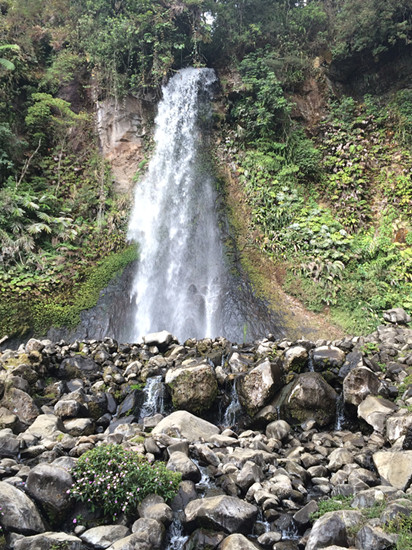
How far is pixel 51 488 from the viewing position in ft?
12.3

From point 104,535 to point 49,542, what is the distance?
20.9 inches

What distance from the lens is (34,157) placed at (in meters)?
14.9

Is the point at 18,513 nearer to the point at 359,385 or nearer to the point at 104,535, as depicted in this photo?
the point at 104,535

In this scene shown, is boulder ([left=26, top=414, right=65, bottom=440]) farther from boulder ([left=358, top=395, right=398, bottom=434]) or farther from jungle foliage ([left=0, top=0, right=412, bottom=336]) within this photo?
jungle foliage ([left=0, top=0, right=412, bottom=336])

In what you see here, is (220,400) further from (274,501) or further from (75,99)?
(75,99)

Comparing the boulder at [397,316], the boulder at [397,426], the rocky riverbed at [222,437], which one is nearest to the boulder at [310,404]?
the rocky riverbed at [222,437]

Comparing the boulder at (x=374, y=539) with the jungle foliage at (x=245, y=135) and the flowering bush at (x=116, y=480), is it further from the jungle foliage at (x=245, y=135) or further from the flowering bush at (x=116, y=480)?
the jungle foliage at (x=245, y=135)

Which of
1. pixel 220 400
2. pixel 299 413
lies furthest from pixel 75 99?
pixel 299 413

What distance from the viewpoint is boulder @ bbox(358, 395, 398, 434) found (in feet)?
18.4

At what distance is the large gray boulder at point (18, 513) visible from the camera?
10.9ft

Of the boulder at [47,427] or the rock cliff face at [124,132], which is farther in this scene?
the rock cliff face at [124,132]

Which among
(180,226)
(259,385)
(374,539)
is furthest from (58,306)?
(374,539)

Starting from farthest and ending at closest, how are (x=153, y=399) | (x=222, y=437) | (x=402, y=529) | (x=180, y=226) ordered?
(x=180, y=226) < (x=153, y=399) < (x=222, y=437) < (x=402, y=529)

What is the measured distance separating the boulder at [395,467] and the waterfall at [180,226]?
637 centimetres
